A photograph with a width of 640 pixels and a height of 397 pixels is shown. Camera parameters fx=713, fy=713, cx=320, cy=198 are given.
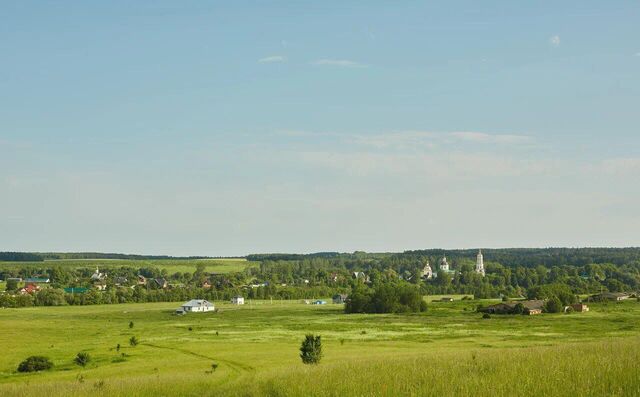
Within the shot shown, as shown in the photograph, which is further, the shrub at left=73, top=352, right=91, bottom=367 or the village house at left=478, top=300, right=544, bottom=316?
the village house at left=478, top=300, right=544, bottom=316

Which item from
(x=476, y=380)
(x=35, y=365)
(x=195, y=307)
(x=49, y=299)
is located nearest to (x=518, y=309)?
(x=195, y=307)

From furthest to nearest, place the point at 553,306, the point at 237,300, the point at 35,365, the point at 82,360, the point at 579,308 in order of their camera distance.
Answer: the point at 237,300 < the point at 579,308 < the point at 553,306 < the point at 82,360 < the point at 35,365

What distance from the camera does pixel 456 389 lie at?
18031 mm

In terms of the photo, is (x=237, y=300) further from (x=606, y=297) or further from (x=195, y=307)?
(x=606, y=297)

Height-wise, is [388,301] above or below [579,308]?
above

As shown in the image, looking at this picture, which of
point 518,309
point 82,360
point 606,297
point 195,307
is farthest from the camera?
point 606,297

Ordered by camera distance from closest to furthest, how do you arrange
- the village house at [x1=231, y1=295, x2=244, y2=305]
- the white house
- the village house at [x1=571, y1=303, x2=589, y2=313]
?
the village house at [x1=571, y1=303, x2=589, y2=313] → the white house → the village house at [x1=231, y1=295, x2=244, y2=305]

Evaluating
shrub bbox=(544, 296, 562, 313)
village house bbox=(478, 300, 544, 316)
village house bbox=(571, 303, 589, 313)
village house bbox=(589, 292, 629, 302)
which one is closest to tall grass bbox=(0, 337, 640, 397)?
village house bbox=(478, 300, 544, 316)

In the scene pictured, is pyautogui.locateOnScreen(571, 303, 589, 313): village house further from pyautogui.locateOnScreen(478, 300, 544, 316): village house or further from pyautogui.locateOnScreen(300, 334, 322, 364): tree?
pyautogui.locateOnScreen(300, 334, 322, 364): tree

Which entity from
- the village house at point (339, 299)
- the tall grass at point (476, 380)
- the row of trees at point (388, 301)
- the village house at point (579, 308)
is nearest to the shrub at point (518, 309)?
the village house at point (579, 308)

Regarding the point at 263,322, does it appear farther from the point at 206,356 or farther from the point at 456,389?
the point at 456,389

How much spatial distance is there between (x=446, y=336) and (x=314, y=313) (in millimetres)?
53735

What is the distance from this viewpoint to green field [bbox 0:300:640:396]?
19.1 m

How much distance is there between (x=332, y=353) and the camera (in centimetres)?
5944
